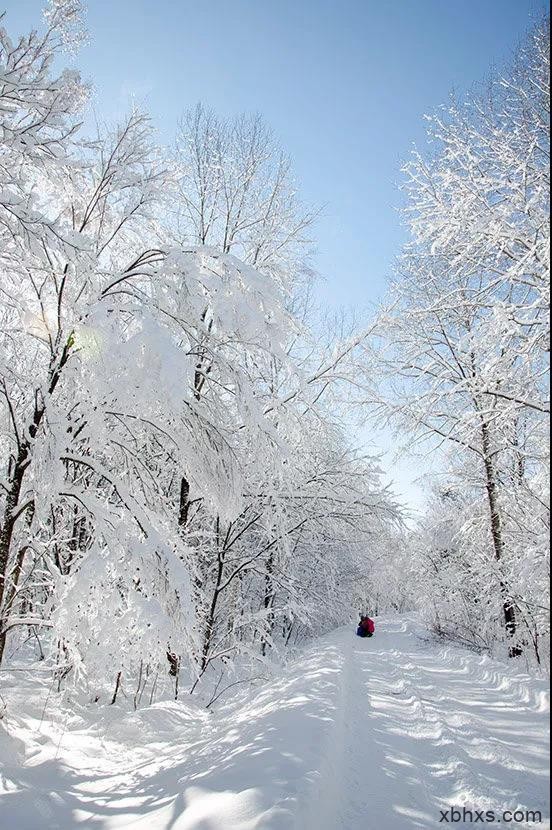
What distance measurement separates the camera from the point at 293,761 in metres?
3.28

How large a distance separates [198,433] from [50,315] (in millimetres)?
2161

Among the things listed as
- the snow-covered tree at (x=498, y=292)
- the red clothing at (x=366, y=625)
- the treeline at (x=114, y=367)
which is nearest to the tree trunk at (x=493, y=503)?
the snow-covered tree at (x=498, y=292)

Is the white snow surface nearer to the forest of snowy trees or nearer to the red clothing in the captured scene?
the forest of snowy trees

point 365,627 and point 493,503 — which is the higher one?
point 493,503

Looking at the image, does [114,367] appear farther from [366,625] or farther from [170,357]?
[366,625]

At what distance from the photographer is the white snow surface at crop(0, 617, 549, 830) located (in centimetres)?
246

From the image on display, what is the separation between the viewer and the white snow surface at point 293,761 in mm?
2459

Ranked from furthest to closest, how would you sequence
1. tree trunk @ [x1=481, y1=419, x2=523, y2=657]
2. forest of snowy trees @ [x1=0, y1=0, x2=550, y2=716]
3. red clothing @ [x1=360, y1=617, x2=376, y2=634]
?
1. red clothing @ [x1=360, y1=617, x2=376, y2=634]
2. tree trunk @ [x1=481, y1=419, x2=523, y2=657]
3. forest of snowy trees @ [x1=0, y1=0, x2=550, y2=716]

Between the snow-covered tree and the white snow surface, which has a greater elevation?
the snow-covered tree

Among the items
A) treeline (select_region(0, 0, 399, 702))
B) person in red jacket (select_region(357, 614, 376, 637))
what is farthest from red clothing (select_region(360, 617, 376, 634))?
treeline (select_region(0, 0, 399, 702))

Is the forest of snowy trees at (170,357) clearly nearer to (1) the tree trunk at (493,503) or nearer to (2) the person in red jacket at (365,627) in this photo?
(1) the tree trunk at (493,503)

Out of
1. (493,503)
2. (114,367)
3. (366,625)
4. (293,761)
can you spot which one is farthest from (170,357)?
(366,625)

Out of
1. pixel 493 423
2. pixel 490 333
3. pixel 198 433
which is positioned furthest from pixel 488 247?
pixel 198 433

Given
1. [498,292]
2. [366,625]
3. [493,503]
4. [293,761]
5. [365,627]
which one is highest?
[498,292]
